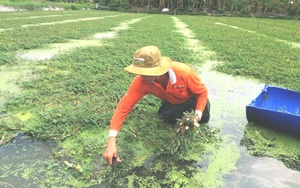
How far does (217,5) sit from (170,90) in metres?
53.6

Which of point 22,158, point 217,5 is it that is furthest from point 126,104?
point 217,5

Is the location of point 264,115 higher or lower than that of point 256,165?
higher

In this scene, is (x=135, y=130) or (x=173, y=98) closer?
(x=173, y=98)

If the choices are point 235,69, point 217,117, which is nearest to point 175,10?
point 235,69

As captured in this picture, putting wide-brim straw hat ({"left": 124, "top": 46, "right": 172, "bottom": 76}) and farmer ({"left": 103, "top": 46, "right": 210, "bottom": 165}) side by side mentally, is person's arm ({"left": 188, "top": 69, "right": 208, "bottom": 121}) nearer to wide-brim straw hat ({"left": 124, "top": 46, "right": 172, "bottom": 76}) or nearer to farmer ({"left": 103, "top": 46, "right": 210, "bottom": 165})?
farmer ({"left": 103, "top": 46, "right": 210, "bottom": 165})

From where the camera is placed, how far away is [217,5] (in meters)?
53.8

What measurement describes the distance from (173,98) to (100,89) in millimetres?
2110

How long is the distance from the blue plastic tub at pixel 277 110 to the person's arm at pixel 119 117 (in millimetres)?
1664

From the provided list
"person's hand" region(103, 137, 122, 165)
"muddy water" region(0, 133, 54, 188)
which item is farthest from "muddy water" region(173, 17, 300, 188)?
"muddy water" region(0, 133, 54, 188)

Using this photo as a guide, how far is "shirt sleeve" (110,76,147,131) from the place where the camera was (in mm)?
3218

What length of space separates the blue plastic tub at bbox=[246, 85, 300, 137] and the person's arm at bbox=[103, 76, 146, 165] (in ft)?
5.46

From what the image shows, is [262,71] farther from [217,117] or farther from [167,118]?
[167,118]

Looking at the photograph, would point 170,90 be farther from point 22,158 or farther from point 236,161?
point 22,158

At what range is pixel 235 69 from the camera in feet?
25.8
